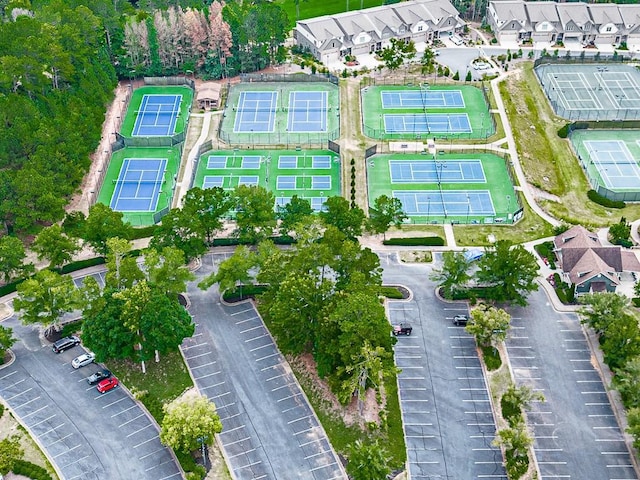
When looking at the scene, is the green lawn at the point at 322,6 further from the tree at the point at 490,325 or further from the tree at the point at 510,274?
the tree at the point at 490,325

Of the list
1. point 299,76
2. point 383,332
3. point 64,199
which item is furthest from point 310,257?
point 299,76

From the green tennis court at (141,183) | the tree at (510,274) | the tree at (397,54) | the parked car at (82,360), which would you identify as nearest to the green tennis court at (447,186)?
the tree at (510,274)

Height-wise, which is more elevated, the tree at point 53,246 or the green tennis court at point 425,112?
the green tennis court at point 425,112

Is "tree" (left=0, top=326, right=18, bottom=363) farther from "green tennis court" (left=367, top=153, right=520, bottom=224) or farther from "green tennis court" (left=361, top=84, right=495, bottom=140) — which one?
"green tennis court" (left=361, top=84, right=495, bottom=140)

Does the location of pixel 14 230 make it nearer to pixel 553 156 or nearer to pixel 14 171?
pixel 14 171

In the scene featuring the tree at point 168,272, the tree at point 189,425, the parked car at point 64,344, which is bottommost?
the tree at point 189,425

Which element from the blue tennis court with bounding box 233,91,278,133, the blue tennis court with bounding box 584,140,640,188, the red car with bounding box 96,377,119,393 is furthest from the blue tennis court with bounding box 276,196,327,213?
the blue tennis court with bounding box 584,140,640,188

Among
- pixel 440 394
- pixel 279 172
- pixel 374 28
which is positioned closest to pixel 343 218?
pixel 279 172
